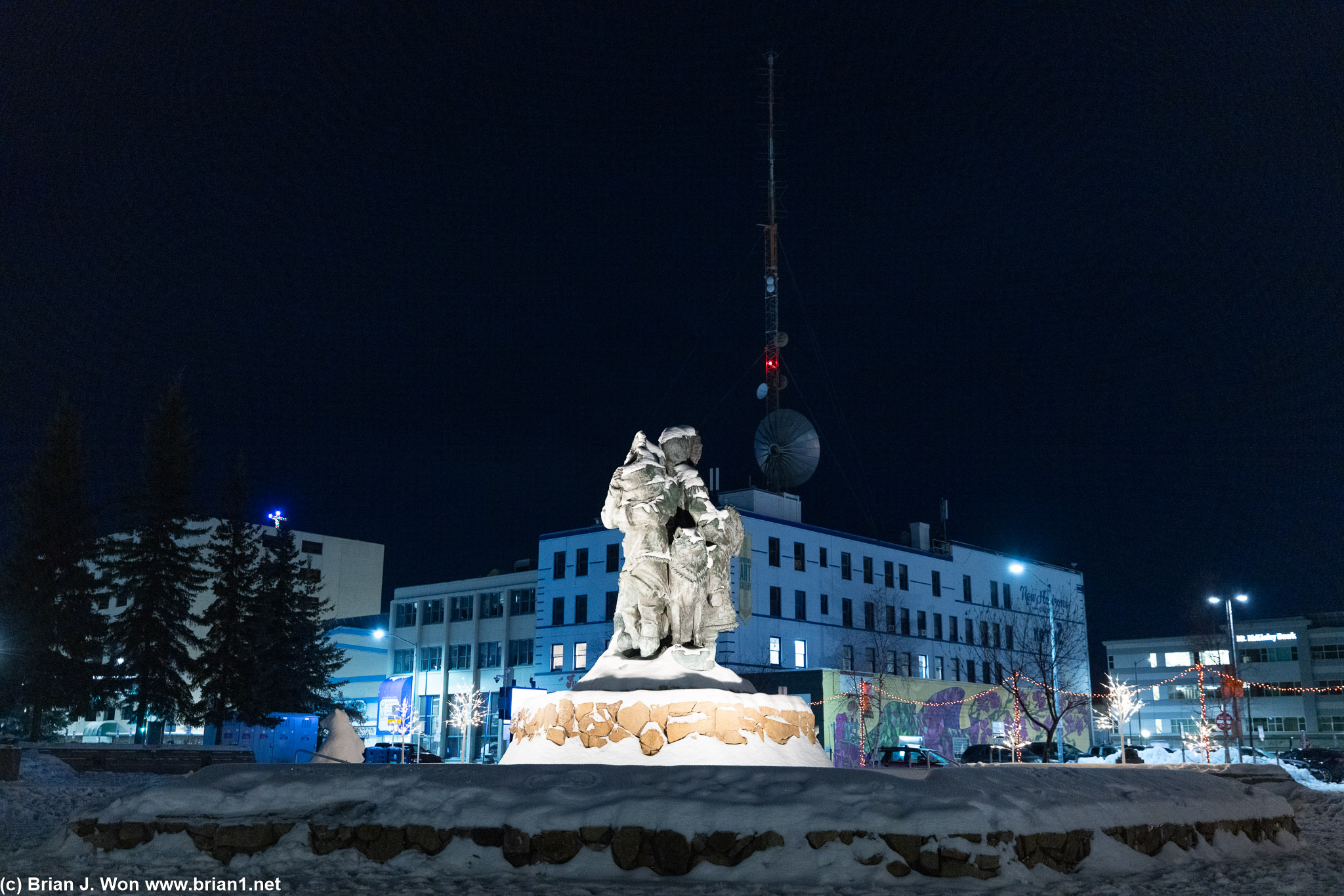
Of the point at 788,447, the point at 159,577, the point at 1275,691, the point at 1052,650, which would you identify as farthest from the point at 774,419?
the point at 1275,691

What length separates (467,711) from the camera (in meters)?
50.8

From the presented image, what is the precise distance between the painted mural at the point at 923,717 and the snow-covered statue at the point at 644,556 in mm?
29466

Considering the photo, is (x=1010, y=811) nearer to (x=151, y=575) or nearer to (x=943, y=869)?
(x=943, y=869)

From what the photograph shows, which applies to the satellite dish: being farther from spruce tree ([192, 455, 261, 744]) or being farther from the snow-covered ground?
the snow-covered ground

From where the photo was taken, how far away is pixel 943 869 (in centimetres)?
827

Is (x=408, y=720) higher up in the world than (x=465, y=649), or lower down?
lower down

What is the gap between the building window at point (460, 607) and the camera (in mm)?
64312

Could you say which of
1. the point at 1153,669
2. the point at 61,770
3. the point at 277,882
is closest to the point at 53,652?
the point at 61,770

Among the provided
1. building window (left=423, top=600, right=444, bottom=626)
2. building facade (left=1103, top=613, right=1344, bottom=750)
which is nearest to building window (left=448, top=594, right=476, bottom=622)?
building window (left=423, top=600, right=444, bottom=626)

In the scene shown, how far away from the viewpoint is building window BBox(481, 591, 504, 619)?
62375 mm

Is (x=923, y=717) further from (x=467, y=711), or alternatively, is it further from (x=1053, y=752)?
(x=467, y=711)

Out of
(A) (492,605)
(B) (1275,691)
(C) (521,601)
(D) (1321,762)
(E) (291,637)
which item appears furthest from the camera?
(B) (1275,691)

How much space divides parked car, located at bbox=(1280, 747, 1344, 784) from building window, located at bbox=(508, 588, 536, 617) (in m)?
36.5

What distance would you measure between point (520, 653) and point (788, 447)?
19.9 meters
